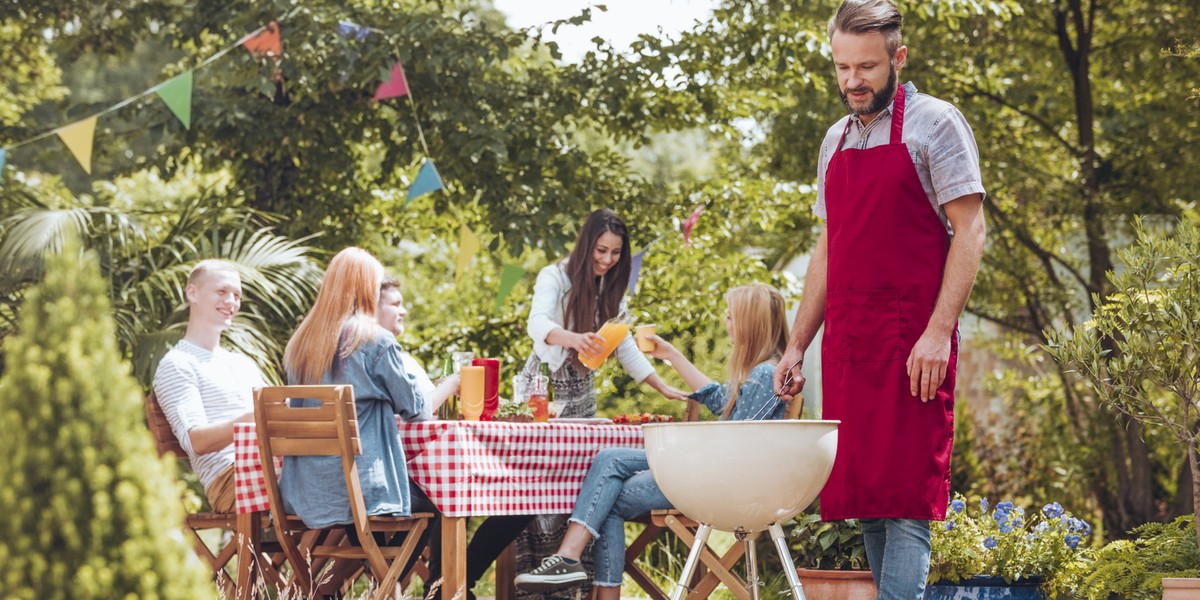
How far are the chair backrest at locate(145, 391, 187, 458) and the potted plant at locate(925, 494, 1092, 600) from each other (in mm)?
2321

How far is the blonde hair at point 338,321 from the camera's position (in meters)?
3.47

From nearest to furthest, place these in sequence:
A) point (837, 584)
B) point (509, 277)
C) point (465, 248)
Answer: point (837, 584)
point (509, 277)
point (465, 248)

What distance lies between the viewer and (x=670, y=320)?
258 inches

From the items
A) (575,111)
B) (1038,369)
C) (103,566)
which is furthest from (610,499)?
(1038,369)

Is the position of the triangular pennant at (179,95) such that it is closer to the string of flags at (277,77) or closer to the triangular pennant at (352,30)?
the string of flags at (277,77)

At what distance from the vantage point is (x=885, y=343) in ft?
7.66

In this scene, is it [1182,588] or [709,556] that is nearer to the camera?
[1182,588]

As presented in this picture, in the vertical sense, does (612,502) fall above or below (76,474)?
below

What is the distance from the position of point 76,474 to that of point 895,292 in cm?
155

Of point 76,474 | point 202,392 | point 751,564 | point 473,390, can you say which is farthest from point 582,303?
point 76,474

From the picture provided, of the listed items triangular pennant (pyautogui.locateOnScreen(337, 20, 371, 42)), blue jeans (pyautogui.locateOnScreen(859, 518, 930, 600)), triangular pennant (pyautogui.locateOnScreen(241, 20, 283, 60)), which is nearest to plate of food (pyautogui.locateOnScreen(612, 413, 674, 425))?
blue jeans (pyautogui.locateOnScreen(859, 518, 930, 600))

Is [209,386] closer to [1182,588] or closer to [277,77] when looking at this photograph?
[277,77]

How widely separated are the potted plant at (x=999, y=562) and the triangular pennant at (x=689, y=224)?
316cm

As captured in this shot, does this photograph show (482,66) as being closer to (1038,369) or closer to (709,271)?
(709,271)
